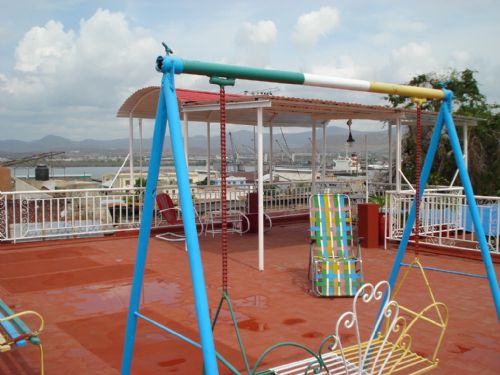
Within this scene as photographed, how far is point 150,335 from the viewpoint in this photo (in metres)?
4.80

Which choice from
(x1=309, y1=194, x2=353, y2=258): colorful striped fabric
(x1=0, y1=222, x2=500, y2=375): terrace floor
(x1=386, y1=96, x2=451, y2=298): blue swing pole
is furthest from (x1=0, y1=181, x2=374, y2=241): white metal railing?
(x1=386, y1=96, x2=451, y2=298): blue swing pole

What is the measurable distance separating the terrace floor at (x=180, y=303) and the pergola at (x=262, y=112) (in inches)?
53.6

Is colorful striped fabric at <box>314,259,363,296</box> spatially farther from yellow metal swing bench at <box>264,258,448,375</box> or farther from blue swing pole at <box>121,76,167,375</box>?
blue swing pole at <box>121,76,167,375</box>

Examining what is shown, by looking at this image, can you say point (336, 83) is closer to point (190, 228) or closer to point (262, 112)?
point (190, 228)

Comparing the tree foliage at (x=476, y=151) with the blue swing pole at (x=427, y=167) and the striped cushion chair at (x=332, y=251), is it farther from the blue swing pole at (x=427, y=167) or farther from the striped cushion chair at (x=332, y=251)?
the blue swing pole at (x=427, y=167)

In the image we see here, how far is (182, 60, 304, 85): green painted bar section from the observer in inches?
112

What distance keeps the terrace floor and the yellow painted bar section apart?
7.14 ft

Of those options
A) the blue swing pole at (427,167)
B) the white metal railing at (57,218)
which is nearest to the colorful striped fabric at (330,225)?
the blue swing pole at (427,167)

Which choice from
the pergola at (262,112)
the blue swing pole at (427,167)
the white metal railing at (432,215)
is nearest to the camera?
the blue swing pole at (427,167)

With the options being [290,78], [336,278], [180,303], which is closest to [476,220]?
[290,78]

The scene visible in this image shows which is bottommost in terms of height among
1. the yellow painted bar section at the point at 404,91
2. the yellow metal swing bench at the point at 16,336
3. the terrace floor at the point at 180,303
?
the terrace floor at the point at 180,303

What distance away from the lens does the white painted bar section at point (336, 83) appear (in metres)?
3.40

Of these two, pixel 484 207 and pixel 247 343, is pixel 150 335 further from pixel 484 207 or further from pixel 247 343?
pixel 484 207

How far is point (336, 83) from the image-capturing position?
11.6 feet
